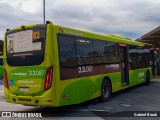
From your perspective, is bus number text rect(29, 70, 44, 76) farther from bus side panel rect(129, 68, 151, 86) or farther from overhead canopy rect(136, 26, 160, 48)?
overhead canopy rect(136, 26, 160, 48)

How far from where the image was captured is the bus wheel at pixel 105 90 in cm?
1277

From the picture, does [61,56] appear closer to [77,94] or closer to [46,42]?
[46,42]

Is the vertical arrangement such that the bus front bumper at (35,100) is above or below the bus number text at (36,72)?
below

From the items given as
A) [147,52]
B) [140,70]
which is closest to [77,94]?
[140,70]

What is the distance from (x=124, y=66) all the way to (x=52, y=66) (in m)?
6.89

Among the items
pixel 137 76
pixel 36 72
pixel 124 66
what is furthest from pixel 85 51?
pixel 137 76

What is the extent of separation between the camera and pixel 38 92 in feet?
31.7

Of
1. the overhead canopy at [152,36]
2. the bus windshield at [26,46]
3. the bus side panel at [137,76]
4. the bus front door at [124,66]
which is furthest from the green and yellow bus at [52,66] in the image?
the overhead canopy at [152,36]

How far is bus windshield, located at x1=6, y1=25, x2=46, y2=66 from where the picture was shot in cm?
983

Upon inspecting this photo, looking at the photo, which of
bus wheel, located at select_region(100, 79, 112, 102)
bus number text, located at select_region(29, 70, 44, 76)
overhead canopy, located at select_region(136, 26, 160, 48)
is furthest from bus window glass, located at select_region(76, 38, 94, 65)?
overhead canopy, located at select_region(136, 26, 160, 48)

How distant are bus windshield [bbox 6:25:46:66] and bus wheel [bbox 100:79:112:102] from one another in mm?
3894

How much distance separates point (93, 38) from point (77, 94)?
9.15 ft

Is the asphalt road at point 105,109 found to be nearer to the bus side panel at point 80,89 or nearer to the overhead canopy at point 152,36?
the bus side panel at point 80,89

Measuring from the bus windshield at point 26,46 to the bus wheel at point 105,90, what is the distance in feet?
12.8
